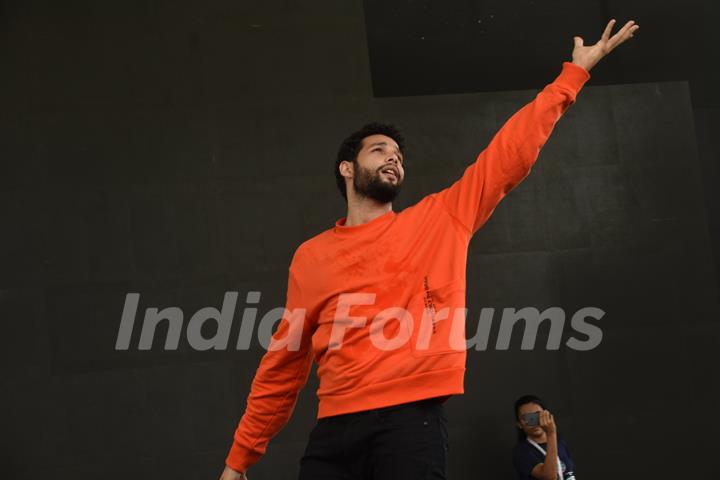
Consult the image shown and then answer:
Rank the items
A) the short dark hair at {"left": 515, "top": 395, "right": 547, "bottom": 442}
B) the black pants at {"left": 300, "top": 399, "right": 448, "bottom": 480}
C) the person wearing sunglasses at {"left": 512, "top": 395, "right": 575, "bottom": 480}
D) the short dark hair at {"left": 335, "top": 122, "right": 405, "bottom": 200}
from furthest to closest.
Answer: the short dark hair at {"left": 515, "top": 395, "right": 547, "bottom": 442} < the person wearing sunglasses at {"left": 512, "top": 395, "right": 575, "bottom": 480} < the short dark hair at {"left": 335, "top": 122, "right": 405, "bottom": 200} < the black pants at {"left": 300, "top": 399, "right": 448, "bottom": 480}

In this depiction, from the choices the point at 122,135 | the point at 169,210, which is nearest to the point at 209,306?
the point at 169,210

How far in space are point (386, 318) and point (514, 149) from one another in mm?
479

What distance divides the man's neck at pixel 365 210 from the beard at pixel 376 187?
0.01 meters

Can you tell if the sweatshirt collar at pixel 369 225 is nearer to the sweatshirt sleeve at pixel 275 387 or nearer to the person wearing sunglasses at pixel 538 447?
the sweatshirt sleeve at pixel 275 387

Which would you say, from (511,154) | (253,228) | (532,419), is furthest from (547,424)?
(511,154)

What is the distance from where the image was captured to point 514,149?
6.56 feet

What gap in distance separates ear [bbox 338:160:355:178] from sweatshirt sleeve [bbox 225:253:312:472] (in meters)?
0.28

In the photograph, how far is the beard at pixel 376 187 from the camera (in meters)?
2.14

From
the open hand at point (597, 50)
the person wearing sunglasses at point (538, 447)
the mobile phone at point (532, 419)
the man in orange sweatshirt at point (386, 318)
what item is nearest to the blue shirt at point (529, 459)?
the person wearing sunglasses at point (538, 447)

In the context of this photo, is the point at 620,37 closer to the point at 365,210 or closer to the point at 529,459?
the point at 365,210

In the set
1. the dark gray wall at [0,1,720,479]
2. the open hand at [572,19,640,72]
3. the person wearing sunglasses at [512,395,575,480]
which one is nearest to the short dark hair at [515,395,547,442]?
the person wearing sunglasses at [512,395,575,480]

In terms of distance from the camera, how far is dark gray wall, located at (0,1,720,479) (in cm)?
396

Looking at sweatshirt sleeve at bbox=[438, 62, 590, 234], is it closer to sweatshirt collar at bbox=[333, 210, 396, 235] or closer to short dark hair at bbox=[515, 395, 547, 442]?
sweatshirt collar at bbox=[333, 210, 396, 235]

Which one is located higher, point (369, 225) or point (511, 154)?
point (511, 154)
